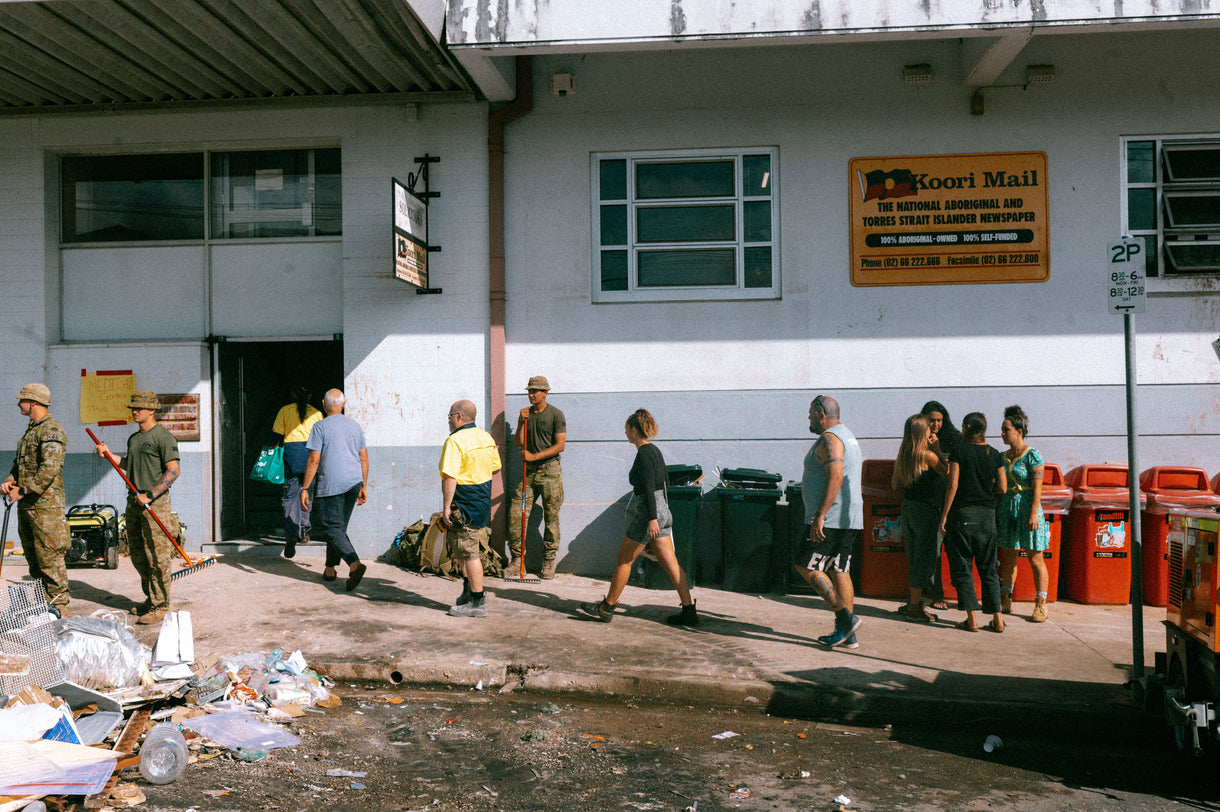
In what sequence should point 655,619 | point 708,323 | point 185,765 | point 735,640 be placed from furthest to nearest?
point 708,323
point 655,619
point 735,640
point 185,765

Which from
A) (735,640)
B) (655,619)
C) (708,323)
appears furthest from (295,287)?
(735,640)

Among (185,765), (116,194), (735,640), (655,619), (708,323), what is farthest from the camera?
(116,194)

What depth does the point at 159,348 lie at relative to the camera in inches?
395

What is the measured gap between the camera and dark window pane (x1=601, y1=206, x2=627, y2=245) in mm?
9758

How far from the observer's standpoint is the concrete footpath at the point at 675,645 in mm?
5848

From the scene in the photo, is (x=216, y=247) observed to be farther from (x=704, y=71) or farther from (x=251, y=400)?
(x=704, y=71)

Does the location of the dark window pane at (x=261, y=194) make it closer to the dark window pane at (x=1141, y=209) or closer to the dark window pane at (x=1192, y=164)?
the dark window pane at (x=1141, y=209)

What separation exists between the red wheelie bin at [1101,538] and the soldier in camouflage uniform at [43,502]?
8787mm

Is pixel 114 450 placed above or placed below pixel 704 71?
below

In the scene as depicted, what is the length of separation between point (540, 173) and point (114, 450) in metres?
5.59

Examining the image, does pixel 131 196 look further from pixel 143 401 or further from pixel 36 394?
pixel 143 401

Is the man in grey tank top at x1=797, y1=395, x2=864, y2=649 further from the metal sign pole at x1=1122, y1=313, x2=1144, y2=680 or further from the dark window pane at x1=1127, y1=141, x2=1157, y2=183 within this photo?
the dark window pane at x1=1127, y1=141, x2=1157, y2=183

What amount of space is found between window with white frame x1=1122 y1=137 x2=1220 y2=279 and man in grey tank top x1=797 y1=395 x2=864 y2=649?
4.75 m

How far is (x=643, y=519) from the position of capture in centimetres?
726
